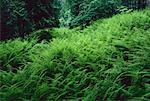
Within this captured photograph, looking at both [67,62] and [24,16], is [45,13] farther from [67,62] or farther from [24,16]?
[67,62]

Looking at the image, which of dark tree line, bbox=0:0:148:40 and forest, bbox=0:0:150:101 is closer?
forest, bbox=0:0:150:101

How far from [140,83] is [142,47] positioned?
1.05 meters

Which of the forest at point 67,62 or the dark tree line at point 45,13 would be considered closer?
the forest at point 67,62

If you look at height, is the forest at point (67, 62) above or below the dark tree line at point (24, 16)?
below

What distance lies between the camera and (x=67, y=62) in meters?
5.44

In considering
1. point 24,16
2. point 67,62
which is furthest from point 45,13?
point 67,62

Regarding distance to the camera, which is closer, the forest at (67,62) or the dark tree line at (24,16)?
the forest at (67,62)

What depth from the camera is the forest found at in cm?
438

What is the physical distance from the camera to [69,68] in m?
5.18

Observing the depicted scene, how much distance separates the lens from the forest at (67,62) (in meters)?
4.38

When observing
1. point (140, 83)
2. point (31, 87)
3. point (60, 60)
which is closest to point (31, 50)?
point (60, 60)

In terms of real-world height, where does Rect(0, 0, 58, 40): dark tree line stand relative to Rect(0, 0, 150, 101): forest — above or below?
above

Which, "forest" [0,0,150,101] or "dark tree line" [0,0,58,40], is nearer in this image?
"forest" [0,0,150,101]

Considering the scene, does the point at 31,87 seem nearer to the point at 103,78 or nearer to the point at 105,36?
the point at 103,78
